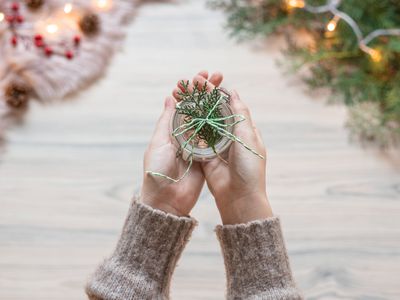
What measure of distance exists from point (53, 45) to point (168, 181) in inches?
25.4

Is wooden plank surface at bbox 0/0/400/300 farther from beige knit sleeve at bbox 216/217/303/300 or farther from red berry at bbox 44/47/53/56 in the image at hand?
beige knit sleeve at bbox 216/217/303/300

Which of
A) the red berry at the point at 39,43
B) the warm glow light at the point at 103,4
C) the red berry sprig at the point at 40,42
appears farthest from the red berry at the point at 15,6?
the warm glow light at the point at 103,4

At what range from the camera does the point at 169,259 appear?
1024 millimetres

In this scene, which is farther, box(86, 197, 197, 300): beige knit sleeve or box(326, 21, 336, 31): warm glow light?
box(326, 21, 336, 31): warm glow light

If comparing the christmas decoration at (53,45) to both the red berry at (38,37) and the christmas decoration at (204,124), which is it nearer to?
the red berry at (38,37)

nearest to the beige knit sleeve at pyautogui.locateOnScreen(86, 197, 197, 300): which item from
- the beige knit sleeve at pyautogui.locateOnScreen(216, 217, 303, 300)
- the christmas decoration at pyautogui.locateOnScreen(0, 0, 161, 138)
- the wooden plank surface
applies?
the beige knit sleeve at pyautogui.locateOnScreen(216, 217, 303, 300)

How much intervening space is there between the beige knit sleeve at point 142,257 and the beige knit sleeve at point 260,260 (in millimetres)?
100

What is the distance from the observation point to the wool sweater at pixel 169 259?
98cm

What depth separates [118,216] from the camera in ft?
4.28

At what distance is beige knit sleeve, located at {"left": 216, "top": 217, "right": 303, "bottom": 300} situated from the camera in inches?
38.5

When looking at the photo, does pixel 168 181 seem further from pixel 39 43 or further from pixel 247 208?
pixel 39 43

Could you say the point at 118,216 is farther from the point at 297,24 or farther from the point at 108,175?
the point at 297,24

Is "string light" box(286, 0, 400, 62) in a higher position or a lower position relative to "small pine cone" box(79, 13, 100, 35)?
higher

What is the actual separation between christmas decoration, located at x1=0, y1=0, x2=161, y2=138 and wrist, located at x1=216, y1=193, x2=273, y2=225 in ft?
2.01
